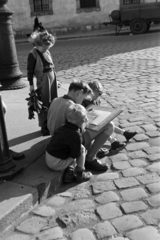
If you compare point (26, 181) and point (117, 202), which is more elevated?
point (26, 181)

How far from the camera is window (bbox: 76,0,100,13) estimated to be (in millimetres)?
24906

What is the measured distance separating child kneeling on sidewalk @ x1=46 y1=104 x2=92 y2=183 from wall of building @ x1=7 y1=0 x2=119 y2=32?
2345 centimetres

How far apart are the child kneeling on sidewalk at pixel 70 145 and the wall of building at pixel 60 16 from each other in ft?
76.9

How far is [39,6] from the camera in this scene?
2608 cm

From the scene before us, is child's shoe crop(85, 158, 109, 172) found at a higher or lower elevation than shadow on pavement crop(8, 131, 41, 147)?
lower

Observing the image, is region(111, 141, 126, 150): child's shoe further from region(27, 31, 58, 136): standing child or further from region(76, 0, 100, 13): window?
region(76, 0, 100, 13): window

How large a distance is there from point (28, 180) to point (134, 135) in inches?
67.5

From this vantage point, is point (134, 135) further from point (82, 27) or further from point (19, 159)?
point (82, 27)

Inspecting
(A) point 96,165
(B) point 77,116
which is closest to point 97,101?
(A) point 96,165

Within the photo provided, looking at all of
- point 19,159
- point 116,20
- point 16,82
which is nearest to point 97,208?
point 19,159

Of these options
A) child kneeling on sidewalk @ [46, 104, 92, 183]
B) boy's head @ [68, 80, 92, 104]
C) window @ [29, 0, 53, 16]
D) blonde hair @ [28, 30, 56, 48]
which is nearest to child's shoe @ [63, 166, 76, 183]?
child kneeling on sidewalk @ [46, 104, 92, 183]

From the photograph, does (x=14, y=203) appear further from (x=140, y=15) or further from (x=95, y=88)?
(x=140, y=15)

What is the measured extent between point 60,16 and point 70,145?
24.2m

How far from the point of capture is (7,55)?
24.3 ft
